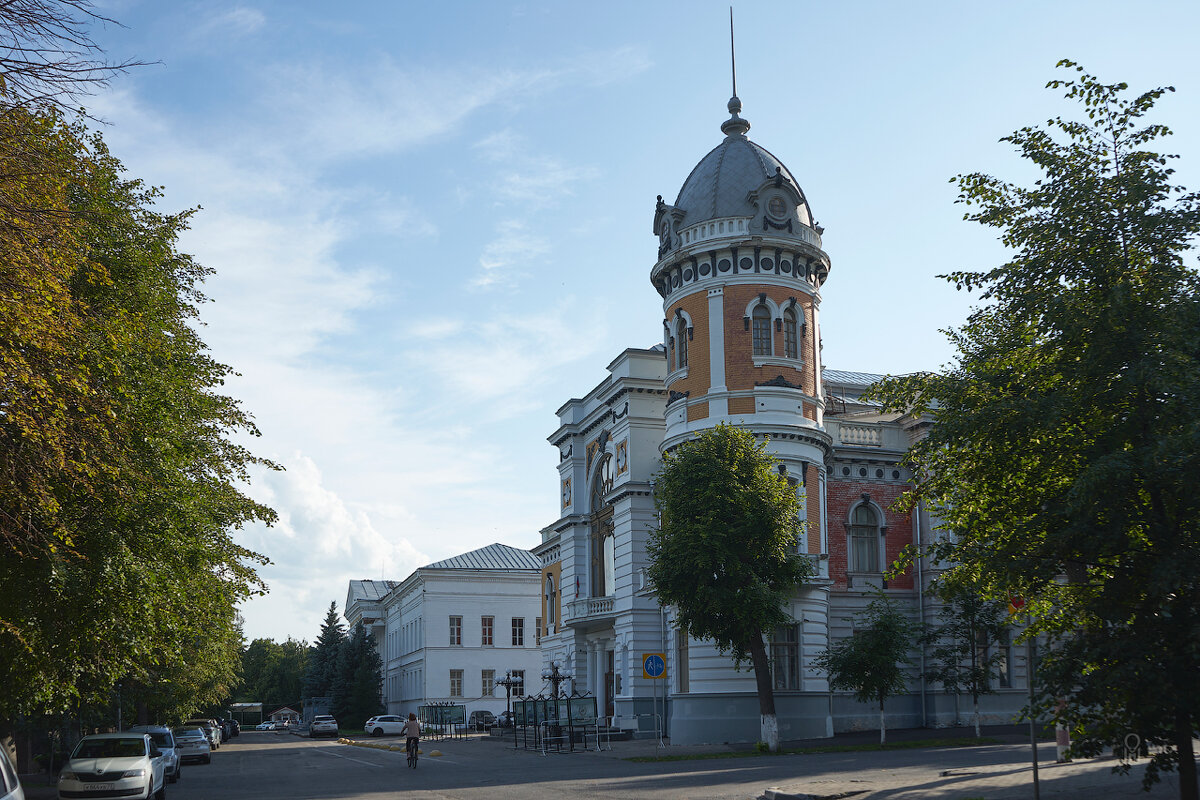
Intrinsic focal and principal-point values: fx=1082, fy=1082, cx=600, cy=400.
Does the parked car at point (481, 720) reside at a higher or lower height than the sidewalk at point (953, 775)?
lower

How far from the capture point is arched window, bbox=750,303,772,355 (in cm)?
4103

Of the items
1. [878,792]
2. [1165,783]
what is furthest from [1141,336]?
[878,792]

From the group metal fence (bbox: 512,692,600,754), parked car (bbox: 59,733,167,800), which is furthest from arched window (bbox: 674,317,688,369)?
parked car (bbox: 59,733,167,800)

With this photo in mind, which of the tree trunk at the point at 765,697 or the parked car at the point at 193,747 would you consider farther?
the parked car at the point at 193,747

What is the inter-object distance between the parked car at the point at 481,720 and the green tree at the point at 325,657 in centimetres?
2936

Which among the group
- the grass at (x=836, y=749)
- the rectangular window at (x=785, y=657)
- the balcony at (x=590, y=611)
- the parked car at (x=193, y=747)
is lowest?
the parked car at (x=193, y=747)

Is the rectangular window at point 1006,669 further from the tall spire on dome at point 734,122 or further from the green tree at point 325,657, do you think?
the green tree at point 325,657

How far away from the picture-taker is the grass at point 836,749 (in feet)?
104

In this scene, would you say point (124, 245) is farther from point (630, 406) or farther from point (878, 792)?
point (630, 406)

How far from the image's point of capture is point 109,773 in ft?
70.0

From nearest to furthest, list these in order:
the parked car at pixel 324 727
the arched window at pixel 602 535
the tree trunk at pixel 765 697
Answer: the tree trunk at pixel 765 697 < the arched window at pixel 602 535 < the parked car at pixel 324 727

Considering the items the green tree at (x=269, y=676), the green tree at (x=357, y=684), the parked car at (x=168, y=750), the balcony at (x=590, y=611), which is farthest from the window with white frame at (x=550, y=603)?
the green tree at (x=269, y=676)

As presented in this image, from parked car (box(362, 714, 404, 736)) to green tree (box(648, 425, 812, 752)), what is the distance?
137 ft

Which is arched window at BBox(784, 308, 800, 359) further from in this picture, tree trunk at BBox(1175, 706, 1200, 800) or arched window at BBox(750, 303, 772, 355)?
tree trunk at BBox(1175, 706, 1200, 800)
